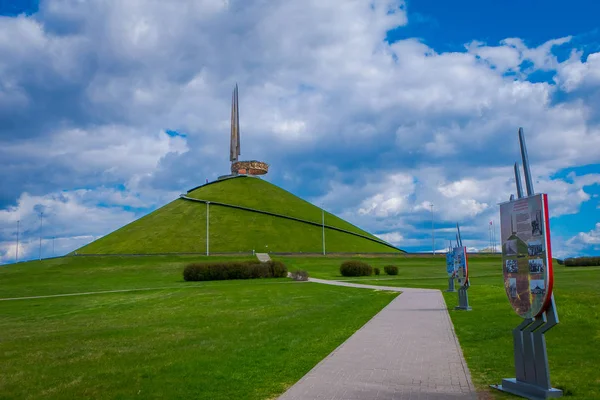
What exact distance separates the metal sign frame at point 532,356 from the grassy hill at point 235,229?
8801 centimetres

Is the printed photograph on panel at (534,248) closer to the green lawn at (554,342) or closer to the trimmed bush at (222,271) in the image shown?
the green lawn at (554,342)

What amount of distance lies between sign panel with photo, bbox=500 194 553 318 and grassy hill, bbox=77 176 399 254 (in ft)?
288

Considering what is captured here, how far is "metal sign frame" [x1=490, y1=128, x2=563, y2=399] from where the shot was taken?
7480mm

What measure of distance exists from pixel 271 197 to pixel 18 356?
391 ft

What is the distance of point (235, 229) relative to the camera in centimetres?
10750

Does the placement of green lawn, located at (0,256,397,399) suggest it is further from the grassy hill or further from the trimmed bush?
the grassy hill

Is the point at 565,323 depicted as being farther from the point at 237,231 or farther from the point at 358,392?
the point at 237,231

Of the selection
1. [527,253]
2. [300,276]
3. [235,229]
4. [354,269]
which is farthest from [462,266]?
[235,229]

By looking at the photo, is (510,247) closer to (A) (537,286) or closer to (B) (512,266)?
(B) (512,266)

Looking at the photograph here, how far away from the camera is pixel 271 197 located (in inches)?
5167

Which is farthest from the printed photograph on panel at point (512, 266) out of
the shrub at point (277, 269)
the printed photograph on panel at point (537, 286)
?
the shrub at point (277, 269)

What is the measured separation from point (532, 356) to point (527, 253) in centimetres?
153

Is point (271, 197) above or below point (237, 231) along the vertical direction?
above

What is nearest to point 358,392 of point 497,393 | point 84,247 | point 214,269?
point 497,393
